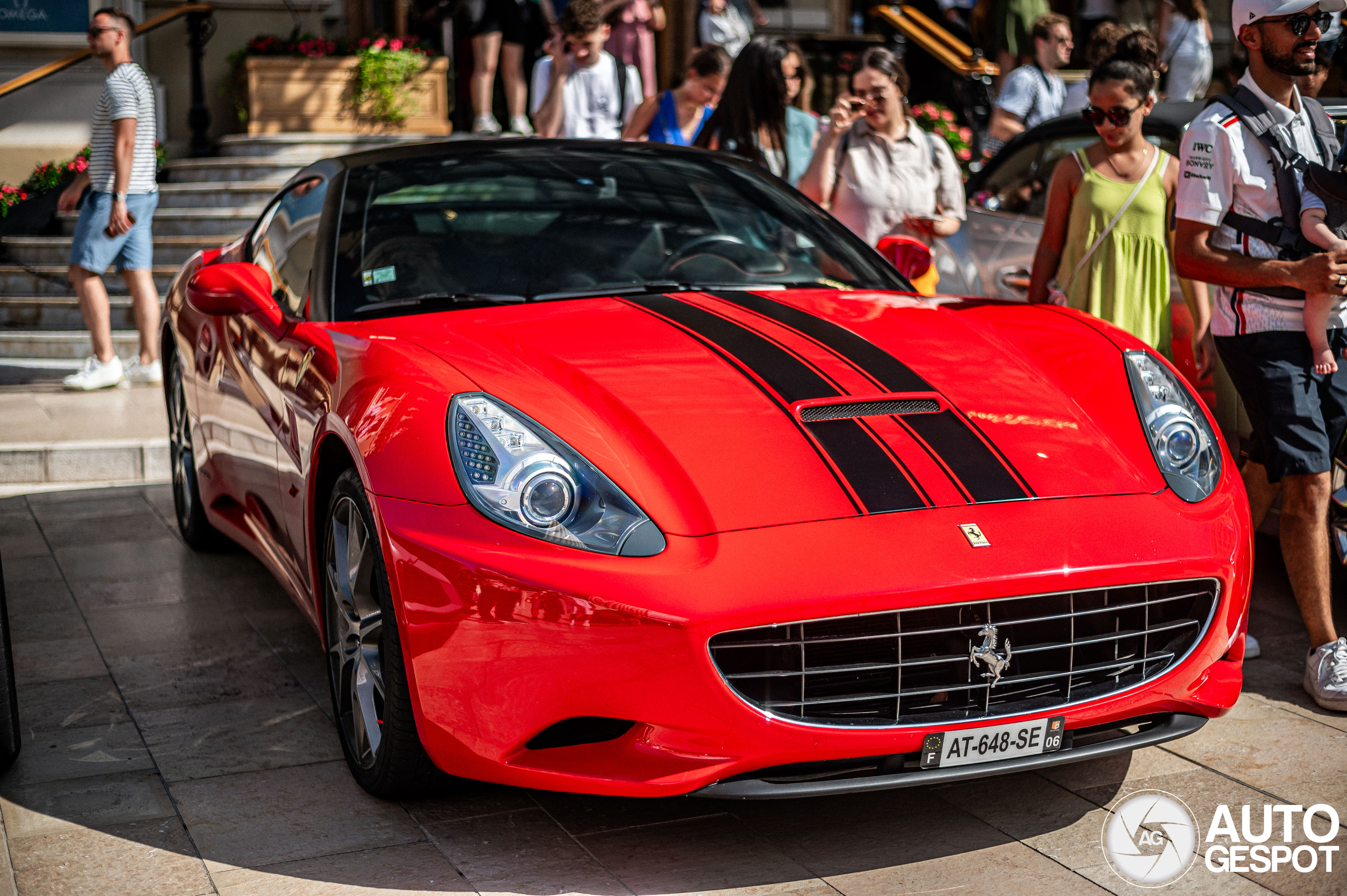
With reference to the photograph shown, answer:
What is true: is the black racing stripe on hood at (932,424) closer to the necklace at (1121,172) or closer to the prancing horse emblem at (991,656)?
the prancing horse emblem at (991,656)

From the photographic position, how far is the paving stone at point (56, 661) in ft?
13.8

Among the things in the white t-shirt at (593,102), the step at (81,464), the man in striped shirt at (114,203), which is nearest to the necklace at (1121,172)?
the white t-shirt at (593,102)

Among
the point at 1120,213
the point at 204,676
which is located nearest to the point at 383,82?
the point at 1120,213

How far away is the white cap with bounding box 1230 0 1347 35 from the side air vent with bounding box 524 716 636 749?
2.58 metres

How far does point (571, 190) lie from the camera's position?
4348mm

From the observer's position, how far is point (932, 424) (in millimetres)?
3172

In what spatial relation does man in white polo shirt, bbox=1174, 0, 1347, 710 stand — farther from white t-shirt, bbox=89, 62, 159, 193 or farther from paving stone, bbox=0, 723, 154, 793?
white t-shirt, bbox=89, 62, 159, 193

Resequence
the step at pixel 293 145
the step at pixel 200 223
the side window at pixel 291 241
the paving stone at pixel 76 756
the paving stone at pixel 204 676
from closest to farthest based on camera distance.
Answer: the paving stone at pixel 76 756 → the paving stone at pixel 204 676 → the side window at pixel 291 241 → the step at pixel 200 223 → the step at pixel 293 145

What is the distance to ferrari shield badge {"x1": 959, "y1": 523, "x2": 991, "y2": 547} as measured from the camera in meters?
2.83

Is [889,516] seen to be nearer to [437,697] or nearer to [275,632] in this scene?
[437,697]

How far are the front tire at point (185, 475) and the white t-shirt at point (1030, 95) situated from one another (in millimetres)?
6170

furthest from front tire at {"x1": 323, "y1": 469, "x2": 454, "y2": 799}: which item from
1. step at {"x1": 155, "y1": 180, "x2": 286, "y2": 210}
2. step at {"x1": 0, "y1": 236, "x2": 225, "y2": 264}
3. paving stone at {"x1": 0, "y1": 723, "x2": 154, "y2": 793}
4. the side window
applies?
step at {"x1": 155, "y1": 180, "x2": 286, "y2": 210}

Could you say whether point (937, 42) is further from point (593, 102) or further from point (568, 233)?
point (568, 233)

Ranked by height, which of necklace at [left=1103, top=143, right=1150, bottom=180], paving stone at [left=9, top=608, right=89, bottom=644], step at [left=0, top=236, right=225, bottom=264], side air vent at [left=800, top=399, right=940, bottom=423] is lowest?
paving stone at [left=9, top=608, right=89, bottom=644]
